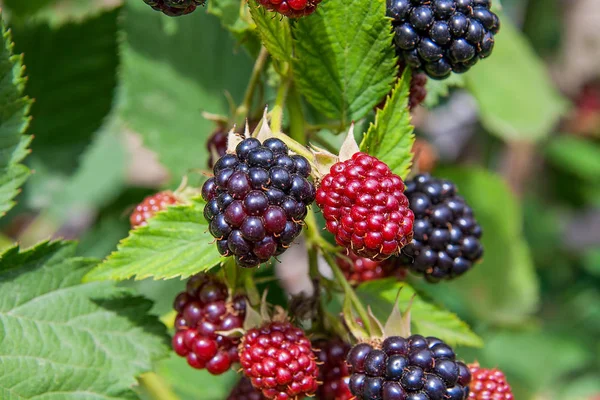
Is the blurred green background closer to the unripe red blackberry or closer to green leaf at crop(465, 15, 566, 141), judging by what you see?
green leaf at crop(465, 15, 566, 141)

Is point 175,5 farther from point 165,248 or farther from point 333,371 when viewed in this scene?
point 333,371

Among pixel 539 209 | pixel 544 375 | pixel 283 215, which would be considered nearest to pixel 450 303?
pixel 544 375

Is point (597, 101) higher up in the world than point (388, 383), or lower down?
lower down

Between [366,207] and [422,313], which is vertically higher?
[366,207]

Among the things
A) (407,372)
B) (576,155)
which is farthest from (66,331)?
(576,155)

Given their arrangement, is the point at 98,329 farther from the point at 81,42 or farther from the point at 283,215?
the point at 81,42

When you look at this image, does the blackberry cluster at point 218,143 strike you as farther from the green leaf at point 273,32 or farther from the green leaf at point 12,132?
the green leaf at point 12,132

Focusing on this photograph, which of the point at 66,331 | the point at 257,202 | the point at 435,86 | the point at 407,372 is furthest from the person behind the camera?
the point at 435,86
